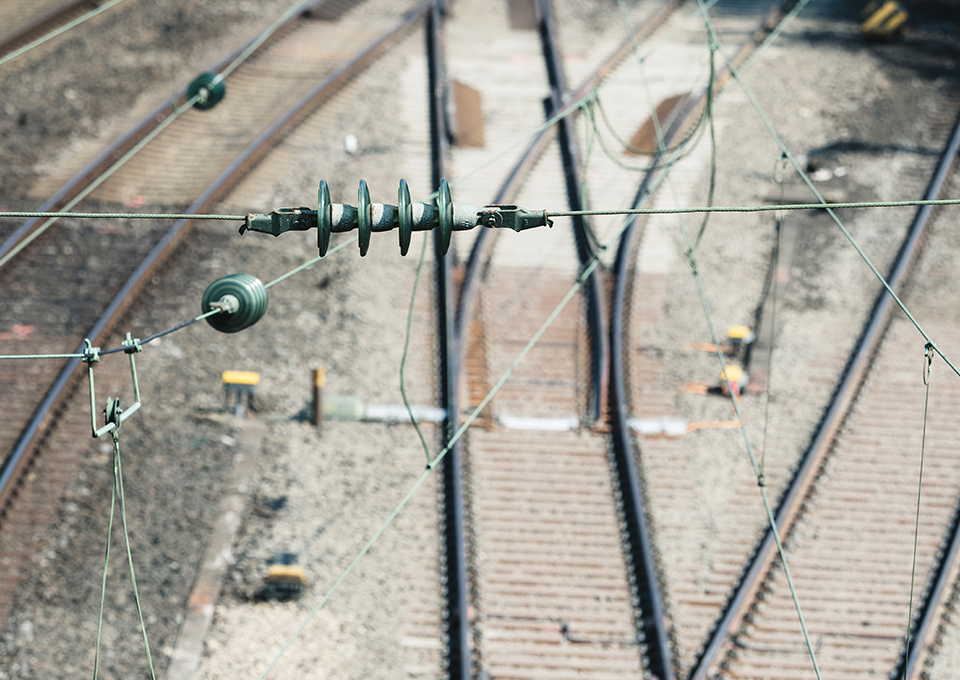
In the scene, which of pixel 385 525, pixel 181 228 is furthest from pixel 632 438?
pixel 181 228

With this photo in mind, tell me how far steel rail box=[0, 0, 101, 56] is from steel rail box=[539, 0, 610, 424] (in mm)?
9604

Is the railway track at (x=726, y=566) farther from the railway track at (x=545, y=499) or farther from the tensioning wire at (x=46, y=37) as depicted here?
the tensioning wire at (x=46, y=37)

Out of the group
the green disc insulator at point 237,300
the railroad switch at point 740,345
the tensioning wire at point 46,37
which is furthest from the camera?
the railroad switch at point 740,345

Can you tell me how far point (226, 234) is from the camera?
1395 cm

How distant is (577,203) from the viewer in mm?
15008

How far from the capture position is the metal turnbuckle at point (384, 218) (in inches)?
199

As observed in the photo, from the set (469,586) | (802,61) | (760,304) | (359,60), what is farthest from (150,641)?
(802,61)

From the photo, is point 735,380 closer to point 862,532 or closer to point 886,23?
point 862,532

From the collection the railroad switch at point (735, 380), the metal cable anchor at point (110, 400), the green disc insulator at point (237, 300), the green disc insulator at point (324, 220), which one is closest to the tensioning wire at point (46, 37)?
the green disc insulator at point (237, 300)

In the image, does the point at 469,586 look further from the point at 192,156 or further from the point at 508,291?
the point at 192,156

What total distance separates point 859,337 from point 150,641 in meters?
10.3

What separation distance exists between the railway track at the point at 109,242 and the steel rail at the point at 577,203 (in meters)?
3.50

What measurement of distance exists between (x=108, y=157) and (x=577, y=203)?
783 centimetres

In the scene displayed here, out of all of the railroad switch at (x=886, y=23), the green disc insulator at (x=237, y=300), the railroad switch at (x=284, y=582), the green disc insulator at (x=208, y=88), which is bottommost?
the railroad switch at (x=284, y=582)
